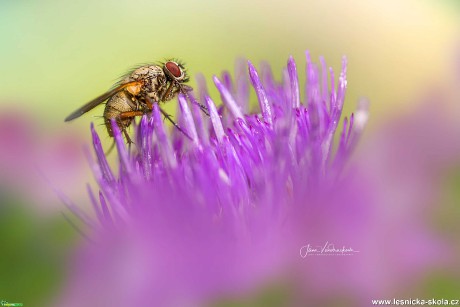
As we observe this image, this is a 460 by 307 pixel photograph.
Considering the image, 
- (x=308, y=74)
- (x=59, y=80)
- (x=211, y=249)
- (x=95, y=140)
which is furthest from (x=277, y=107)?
(x=59, y=80)

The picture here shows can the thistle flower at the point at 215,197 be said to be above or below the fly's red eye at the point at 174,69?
below

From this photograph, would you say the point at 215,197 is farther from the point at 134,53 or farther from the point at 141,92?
the point at 134,53

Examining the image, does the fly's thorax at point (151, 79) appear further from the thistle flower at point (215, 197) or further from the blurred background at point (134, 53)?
the blurred background at point (134, 53)

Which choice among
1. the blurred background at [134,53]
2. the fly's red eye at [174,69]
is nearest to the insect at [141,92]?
the fly's red eye at [174,69]
